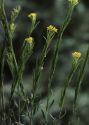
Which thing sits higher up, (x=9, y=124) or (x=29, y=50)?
(x=29, y=50)

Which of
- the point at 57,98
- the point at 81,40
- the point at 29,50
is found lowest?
the point at 57,98

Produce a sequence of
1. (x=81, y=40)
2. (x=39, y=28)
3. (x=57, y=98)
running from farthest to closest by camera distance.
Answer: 1. (x=39, y=28)
2. (x=81, y=40)
3. (x=57, y=98)

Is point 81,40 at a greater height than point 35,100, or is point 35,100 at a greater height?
point 35,100

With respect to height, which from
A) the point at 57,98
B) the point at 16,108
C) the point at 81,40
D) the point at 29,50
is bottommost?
the point at 57,98

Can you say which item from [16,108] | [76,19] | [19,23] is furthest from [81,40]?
[16,108]

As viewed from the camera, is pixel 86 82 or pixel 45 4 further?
pixel 45 4

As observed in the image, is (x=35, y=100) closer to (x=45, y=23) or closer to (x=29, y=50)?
(x=29, y=50)

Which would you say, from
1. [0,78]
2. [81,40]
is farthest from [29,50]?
[81,40]

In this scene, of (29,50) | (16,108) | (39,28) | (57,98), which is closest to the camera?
(29,50)

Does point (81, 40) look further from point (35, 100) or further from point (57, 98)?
point (35, 100)
